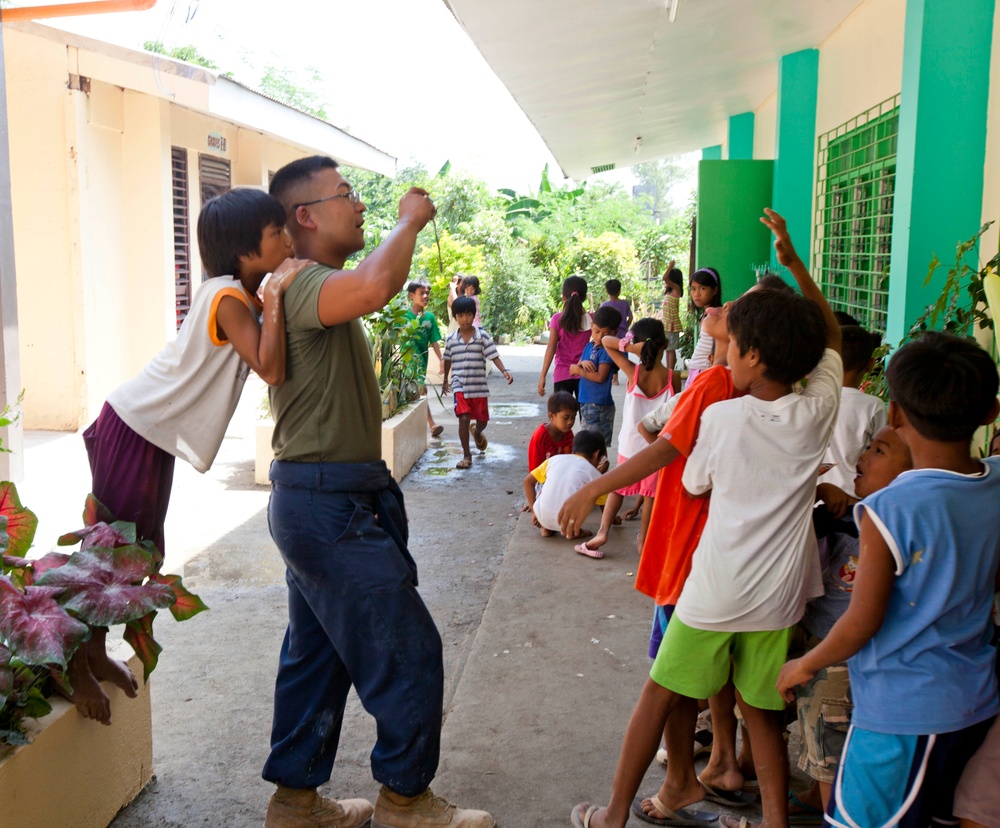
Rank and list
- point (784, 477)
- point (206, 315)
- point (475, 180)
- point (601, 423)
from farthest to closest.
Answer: point (475, 180)
point (601, 423)
point (206, 315)
point (784, 477)

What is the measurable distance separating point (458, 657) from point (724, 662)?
6.20 feet

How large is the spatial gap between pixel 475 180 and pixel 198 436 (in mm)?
22315

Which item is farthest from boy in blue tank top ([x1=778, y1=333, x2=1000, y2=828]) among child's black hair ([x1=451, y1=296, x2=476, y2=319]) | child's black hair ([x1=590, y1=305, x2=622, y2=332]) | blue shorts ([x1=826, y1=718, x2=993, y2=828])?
child's black hair ([x1=451, y1=296, x2=476, y2=319])

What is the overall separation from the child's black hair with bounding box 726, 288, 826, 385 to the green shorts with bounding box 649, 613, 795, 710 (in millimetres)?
669

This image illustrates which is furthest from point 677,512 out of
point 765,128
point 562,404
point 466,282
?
point 765,128

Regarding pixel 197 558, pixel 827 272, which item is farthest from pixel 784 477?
pixel 827 272

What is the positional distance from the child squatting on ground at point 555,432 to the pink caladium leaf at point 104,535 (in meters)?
3.99

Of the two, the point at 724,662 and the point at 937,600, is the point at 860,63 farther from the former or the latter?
the point at 937,600

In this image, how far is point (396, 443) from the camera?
25.5 feet

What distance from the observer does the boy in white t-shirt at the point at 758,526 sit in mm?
2539

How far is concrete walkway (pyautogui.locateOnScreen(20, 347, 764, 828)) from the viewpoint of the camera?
316cm

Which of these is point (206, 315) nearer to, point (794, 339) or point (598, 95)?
point (794, 339)

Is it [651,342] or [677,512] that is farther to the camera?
[651,342]

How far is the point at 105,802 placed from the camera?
2.83 m
